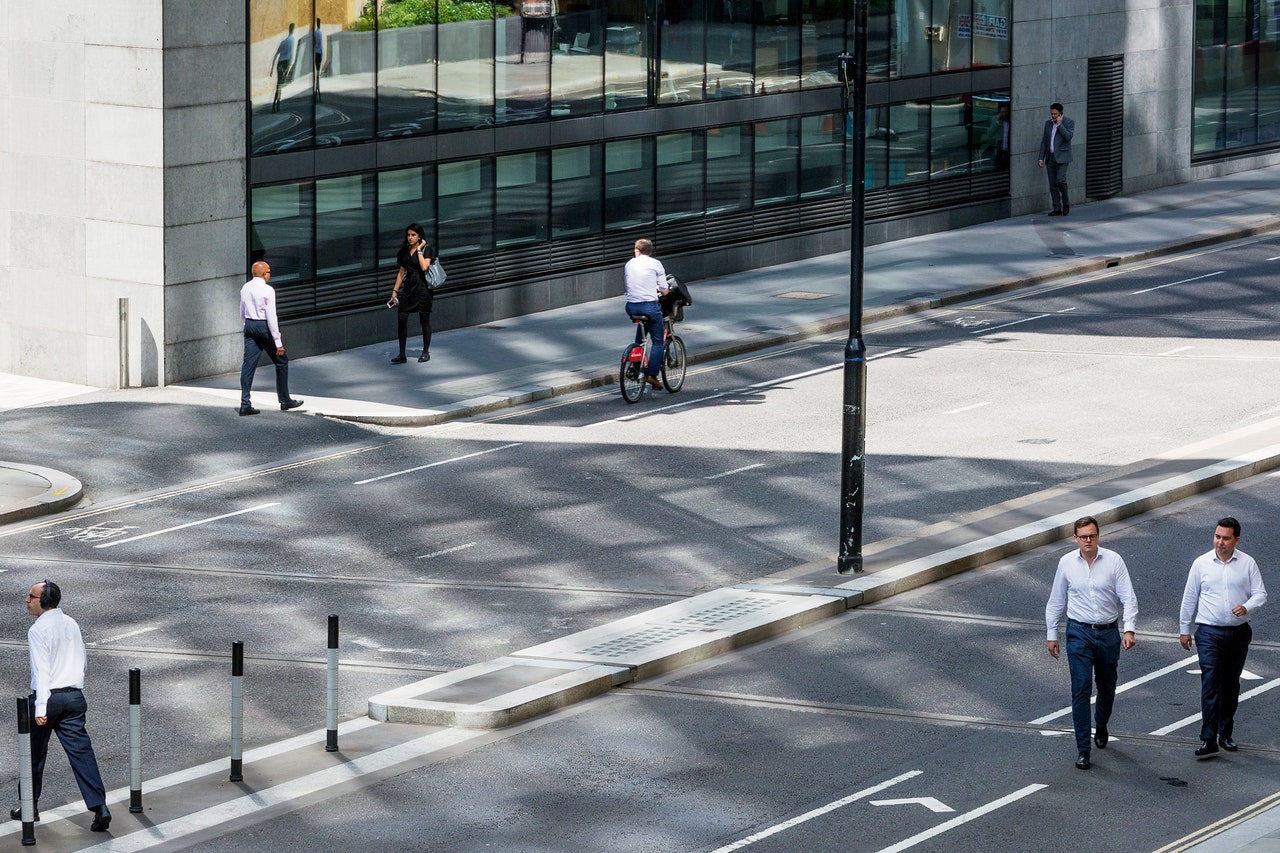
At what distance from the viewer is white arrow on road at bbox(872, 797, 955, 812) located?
13.0 meters

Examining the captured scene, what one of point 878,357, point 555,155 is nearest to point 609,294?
point 555,155

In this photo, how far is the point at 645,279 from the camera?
26.4m

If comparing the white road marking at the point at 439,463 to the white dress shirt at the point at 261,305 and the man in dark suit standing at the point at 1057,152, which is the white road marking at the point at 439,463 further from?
the man in dark suit standing at the point at 1057,152

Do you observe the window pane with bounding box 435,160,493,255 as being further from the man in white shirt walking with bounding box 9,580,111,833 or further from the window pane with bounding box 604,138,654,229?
the man in white shirt walking with bounding box 9,580,111,833

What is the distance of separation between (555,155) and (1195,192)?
723 inches

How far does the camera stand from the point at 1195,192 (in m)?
46.1

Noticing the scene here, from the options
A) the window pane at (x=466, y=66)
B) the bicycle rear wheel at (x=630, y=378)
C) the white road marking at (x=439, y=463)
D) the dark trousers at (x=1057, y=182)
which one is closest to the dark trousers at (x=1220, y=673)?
the white road marking at (x=439, y=463)

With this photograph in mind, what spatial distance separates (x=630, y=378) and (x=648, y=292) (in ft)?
3.92

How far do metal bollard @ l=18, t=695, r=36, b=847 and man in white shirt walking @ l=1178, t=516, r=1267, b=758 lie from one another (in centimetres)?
744

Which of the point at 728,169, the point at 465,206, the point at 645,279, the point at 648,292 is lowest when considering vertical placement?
the point at 648,292

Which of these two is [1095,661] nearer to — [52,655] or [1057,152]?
[52,655]

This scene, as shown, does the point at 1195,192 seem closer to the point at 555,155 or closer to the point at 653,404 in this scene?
the point at 555,155

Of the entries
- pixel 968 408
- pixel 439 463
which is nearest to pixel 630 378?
pixel 439 463

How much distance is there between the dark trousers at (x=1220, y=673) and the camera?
45.9ft
